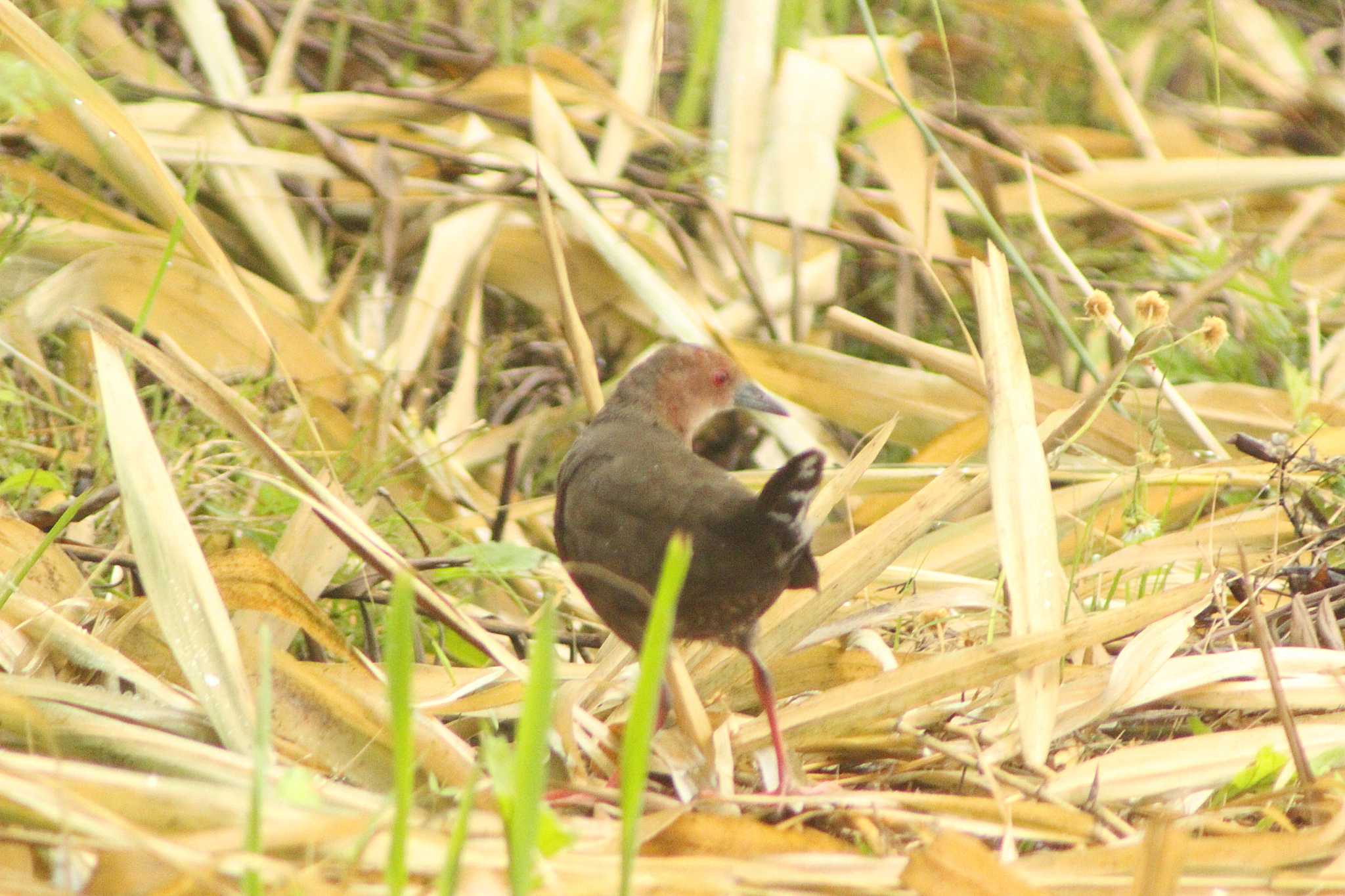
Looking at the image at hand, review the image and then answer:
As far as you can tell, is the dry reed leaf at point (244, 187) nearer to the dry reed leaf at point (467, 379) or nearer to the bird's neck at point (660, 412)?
the dry reed leaf at point (467, 379)

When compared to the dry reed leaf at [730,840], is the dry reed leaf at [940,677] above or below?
above

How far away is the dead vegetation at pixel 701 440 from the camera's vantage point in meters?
1.59

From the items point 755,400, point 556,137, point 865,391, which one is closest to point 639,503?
point 755,400

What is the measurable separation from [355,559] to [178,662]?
0.95 meters

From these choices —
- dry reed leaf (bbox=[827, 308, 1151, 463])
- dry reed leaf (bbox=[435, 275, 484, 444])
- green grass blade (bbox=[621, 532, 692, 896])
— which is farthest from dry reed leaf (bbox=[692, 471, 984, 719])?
dry reed leaf (bbox=[435, 275, 484, 444])

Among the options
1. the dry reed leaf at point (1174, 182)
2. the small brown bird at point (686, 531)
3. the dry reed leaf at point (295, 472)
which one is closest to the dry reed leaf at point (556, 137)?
the dry reed leaf at point (1174, 182)

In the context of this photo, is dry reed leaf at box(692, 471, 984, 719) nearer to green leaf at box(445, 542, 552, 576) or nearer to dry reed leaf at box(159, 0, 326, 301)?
green leaf at box(445, 542, 552, 576)

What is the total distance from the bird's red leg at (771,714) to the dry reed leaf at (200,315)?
1619mm

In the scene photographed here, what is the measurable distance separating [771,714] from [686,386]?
102cm

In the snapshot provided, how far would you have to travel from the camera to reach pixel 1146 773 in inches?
72.2

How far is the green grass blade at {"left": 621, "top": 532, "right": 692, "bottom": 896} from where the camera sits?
44.4 inches

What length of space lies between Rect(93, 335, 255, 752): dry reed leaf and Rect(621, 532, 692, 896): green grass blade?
2.42 ft

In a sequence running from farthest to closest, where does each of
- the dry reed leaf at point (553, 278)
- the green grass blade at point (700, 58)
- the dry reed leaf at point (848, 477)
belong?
the dry reed leaf at point (553, 278) < the green grass blade at point (700, 58) < the dry reed leaf at point (848, 477)

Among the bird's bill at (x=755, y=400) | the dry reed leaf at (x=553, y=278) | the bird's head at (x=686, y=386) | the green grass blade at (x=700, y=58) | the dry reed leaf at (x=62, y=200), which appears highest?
the green grass blade at (x=700, y=58)
